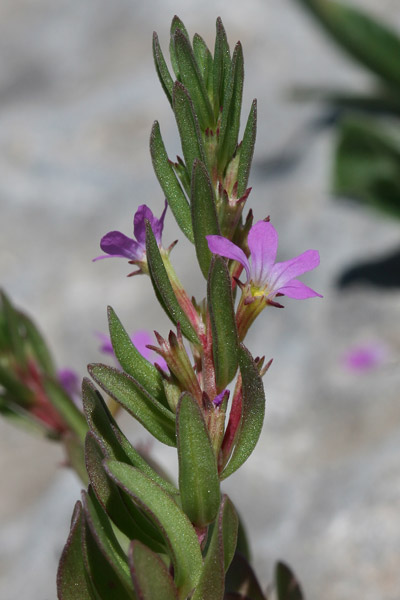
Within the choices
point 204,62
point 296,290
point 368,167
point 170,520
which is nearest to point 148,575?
point 170,520

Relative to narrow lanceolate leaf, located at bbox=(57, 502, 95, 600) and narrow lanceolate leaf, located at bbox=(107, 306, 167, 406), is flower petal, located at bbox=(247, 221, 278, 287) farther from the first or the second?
narrow lanceolate leaf, located at bbox=(57, 502, 95, 600)

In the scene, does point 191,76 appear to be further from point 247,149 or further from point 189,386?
point 189,386

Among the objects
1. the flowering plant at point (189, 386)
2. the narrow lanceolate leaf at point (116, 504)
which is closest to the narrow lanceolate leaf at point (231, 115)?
the flowering plant at point (189, 386)

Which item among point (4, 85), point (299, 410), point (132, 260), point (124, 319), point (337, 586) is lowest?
point (132, 260)

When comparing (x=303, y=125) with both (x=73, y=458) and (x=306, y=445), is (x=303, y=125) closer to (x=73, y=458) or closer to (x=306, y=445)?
(x=306, y=445)

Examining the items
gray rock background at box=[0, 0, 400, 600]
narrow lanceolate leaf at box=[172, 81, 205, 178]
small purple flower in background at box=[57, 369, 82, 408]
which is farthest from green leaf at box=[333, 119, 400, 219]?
narrow lanceolate leaf at box=[172, 81, 205, 178]

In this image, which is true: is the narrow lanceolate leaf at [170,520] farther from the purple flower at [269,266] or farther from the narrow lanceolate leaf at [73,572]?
the purple flower at [269,266]

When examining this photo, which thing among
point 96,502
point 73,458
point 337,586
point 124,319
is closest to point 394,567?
point 337,586
